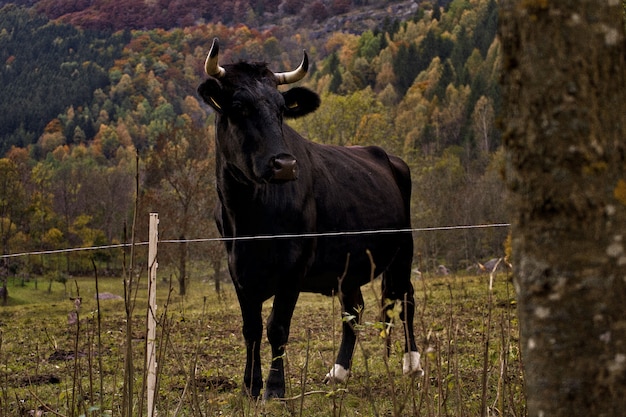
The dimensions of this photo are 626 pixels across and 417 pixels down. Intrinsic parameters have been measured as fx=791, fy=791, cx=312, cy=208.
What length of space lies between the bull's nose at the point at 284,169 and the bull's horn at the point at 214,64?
111cm

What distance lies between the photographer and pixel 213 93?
666cm

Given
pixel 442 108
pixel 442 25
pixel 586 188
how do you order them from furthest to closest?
pixel 442 25 < pixel 442 108 < pixel 586 188

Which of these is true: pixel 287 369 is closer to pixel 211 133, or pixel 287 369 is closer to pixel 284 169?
pixel 284 169

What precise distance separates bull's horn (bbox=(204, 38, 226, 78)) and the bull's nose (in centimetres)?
111

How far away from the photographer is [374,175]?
8.59 m

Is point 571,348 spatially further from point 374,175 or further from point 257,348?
point 374,175

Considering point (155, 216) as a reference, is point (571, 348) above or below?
below

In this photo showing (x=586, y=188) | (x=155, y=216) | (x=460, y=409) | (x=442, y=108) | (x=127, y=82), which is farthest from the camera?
(x=127, y=82)

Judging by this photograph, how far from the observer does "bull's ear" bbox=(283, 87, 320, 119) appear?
24.5 feet

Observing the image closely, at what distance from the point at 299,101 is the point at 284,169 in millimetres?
1623

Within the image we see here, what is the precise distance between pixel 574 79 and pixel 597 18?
155 millimetres

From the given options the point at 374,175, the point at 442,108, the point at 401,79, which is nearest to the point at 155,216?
the point at 374,175

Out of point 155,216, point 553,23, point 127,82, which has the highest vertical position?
point 127,82

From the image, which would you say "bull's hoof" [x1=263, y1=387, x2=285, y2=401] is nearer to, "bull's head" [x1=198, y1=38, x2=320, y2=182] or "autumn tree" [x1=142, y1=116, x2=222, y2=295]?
"bull's head" [x1=198, y1=38, x2=320, y2=182]
